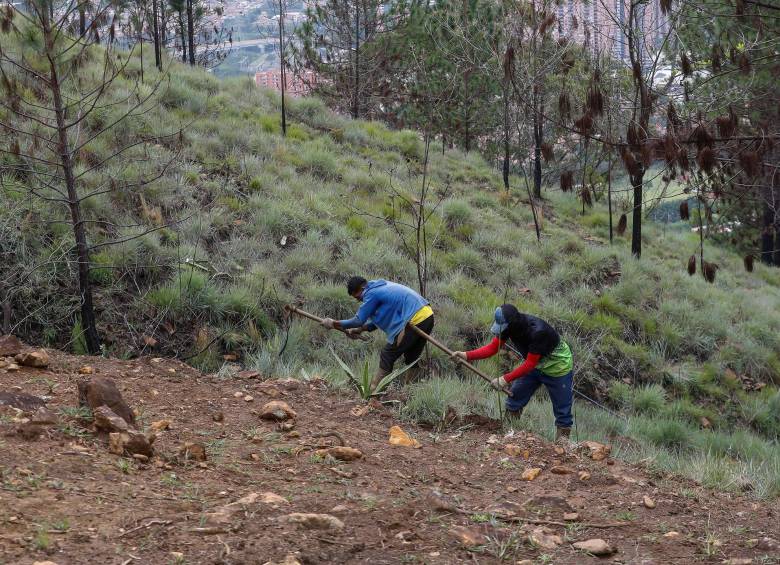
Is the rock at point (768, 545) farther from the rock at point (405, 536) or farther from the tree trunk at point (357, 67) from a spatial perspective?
the tree trunk at point (357, 67)

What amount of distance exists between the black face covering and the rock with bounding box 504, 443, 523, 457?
60.9 inches

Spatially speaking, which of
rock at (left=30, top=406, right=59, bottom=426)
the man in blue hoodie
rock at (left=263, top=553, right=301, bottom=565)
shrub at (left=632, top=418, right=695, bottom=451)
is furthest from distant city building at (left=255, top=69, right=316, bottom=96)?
rock at (left=263, top=553, right=301, bottom=565)

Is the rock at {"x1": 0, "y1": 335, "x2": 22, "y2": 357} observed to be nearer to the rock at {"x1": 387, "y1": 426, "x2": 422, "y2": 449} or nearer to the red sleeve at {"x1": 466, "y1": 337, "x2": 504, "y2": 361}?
the rock at {"x1": 387, "y1": 426, "x2": 422, "y2": 449}

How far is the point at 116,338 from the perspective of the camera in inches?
309

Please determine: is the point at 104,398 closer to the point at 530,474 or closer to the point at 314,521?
the point at 314,521

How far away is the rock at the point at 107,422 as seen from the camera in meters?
4.10

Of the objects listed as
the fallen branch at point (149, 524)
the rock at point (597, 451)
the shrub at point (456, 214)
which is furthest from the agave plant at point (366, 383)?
the shrub at point (456, 214)

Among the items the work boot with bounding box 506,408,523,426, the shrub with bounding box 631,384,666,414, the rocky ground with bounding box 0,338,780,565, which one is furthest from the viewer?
the shrub with bounding box 631,384,666,414

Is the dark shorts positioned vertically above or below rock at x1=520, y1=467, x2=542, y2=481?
above

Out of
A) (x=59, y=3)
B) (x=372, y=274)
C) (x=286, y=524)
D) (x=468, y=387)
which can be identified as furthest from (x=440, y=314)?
(x=286, y=524)

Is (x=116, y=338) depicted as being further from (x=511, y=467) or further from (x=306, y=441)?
(x=511, y=467)

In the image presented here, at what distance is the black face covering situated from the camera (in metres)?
6.81

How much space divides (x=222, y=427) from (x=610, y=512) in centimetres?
237

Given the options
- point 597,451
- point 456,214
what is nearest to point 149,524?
point 597,451
